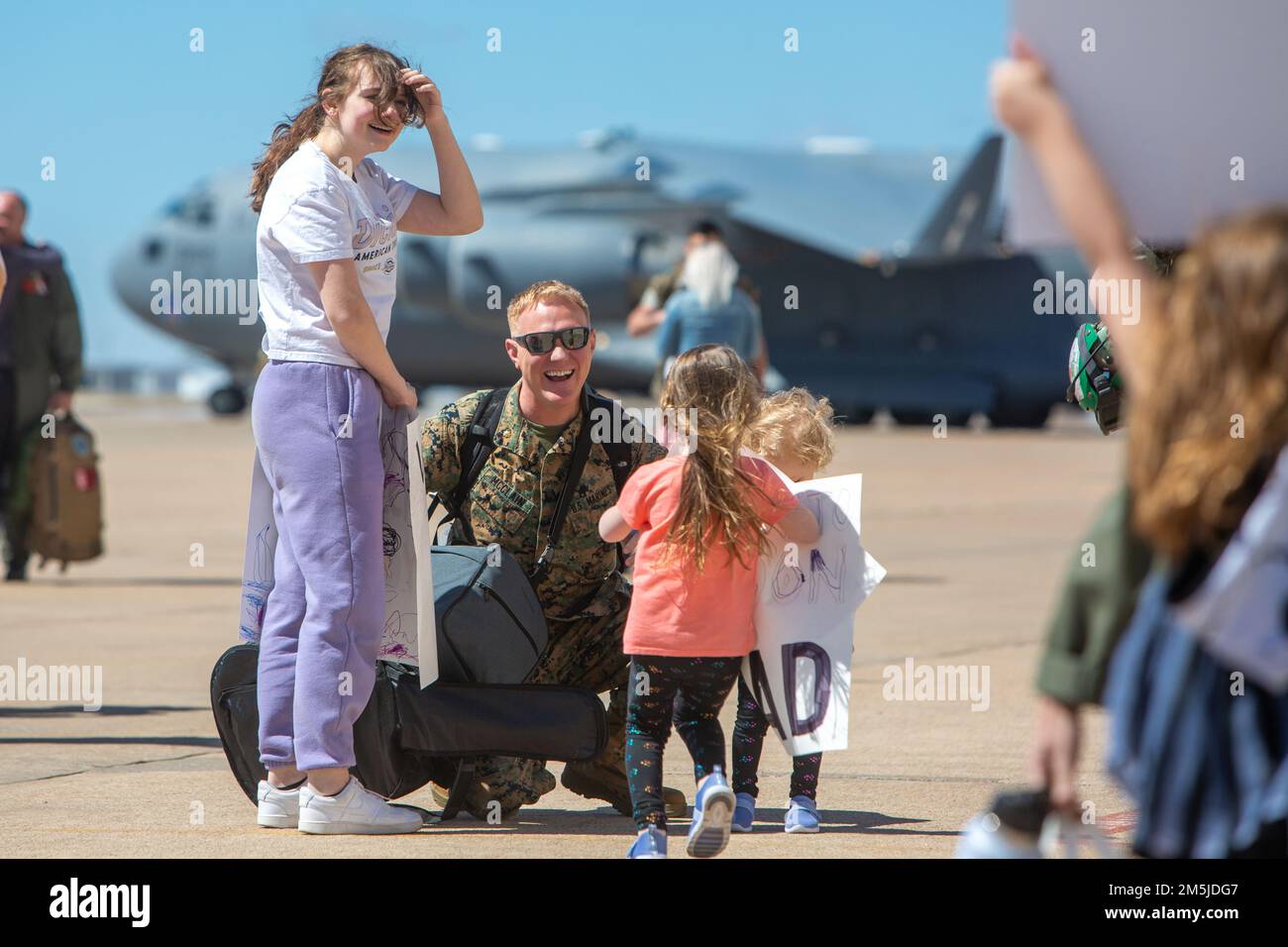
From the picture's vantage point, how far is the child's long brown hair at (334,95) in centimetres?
424

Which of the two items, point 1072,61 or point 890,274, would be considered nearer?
point 1072,61

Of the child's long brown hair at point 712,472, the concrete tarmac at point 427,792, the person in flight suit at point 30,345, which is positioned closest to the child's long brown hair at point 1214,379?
the concrete tarmac at point 427,792

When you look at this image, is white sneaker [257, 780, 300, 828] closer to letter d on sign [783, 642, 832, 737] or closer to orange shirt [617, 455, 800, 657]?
orange shirt [617, 455, 800, 657]

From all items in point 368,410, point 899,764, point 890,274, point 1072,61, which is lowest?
point 899,764

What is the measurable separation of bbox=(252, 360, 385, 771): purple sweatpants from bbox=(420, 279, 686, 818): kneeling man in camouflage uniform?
56cm

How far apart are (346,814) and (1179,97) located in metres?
2.67

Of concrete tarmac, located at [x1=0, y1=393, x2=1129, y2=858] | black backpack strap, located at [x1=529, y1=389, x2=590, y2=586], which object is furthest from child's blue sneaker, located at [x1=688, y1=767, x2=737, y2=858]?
black backpack strap, located at [x1=529, y1=389, x2=590, y2=586]

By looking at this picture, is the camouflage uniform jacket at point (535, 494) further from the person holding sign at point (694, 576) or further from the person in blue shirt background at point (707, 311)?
the person in blue shirt background at point (707, 311)

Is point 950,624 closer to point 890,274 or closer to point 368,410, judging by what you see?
point 368,410

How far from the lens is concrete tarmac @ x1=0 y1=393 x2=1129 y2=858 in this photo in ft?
14.0

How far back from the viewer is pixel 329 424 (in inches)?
164
